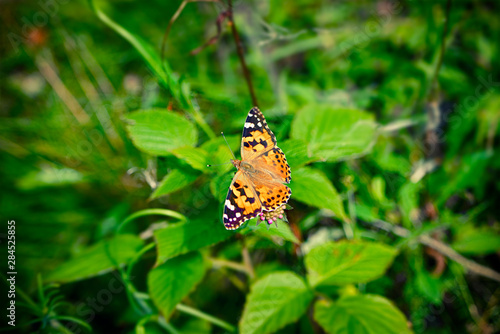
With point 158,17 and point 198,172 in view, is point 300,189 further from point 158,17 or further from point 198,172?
point 158,17

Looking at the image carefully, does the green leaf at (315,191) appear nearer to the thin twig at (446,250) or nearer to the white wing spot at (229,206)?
the white wing spot at (229,206)

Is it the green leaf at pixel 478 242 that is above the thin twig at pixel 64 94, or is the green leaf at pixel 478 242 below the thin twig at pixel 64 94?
below

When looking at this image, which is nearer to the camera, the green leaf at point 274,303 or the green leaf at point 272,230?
the green leaf at point 272,230

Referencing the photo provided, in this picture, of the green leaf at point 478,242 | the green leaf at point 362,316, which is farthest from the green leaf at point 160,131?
the green leaf at point 478,242

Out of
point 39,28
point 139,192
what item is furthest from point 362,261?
point 39,28

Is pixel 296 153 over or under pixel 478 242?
over

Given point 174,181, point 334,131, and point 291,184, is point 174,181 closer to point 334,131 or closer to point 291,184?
point 291,184

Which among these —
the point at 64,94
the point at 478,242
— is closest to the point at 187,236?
the point at 478,242
